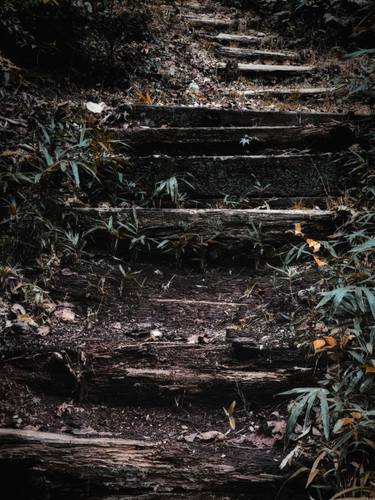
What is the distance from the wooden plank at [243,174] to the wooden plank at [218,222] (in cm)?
45

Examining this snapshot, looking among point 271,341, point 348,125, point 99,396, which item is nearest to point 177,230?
point 271,341

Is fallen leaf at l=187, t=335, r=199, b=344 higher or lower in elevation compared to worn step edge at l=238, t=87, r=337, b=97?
lower

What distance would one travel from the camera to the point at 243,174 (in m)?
4.07

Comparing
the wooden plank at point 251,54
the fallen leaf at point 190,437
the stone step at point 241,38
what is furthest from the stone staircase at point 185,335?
the stone step at point 241,38

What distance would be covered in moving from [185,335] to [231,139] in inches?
82.6

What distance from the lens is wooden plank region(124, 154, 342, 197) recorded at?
403 centimetres

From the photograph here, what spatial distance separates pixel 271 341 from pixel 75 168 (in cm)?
198

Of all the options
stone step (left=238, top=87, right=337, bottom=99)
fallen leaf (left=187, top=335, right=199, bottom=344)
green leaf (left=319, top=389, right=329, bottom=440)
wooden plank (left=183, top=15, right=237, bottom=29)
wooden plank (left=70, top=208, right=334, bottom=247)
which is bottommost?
fallen leaf (left=187, top=335, right=199, bottom=344)

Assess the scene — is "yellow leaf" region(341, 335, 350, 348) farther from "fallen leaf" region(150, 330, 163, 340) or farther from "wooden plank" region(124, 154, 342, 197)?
"wooden plank" region(124, 154, 342, 197)

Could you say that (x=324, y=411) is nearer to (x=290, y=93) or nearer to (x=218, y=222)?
(x=218, y=222)

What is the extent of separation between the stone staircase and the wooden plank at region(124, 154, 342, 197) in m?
0.01

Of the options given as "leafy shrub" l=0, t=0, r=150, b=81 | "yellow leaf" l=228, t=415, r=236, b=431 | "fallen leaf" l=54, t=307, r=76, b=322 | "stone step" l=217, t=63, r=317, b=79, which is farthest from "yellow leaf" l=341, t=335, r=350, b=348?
"stone step" l=217, t=63, r=317, b=79

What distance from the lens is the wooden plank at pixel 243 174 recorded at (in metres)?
4.03

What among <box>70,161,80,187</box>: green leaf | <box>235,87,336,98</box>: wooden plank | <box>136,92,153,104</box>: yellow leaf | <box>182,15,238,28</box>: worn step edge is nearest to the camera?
<box>70,161,80,187</box>: green leaf
